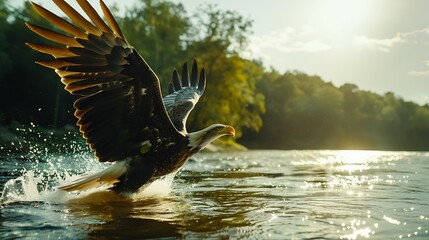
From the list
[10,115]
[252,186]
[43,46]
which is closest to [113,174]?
[43,46]

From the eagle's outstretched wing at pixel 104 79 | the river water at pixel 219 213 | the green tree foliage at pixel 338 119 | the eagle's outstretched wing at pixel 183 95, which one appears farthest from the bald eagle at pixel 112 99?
the green tree foliage at pixel 338 119

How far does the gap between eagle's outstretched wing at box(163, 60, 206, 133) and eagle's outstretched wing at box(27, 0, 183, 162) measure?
1.53m

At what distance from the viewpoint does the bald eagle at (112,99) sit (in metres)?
5.42

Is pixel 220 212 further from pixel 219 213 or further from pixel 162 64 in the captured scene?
pixel 162 64

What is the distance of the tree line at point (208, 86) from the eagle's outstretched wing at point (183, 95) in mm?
15173

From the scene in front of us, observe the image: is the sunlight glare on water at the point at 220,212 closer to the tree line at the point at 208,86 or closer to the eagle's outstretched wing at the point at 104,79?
the eagle's outstretched wing at the point at 104,79

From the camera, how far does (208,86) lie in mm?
35250

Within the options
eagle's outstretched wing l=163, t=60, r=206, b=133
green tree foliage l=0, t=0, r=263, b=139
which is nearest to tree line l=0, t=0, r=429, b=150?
green tree foliage l=0, t=0, r=263, b=139

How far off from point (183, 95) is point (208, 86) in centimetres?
2658

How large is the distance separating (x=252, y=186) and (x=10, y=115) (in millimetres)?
20485

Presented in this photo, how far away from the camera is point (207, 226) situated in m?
4.52

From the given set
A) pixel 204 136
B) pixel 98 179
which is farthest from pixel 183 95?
pixel 98 179

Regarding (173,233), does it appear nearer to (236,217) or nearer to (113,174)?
(236,217)

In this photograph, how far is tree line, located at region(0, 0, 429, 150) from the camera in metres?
28.2
